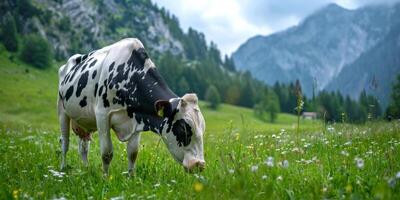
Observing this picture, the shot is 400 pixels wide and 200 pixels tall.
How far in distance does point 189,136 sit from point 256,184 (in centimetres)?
205

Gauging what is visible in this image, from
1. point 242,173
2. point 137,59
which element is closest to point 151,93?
point 137,59

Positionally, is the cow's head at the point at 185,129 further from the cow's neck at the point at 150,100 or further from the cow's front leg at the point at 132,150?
the cow's front leg at the point at 132,150

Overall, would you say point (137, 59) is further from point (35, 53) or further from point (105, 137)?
point (35, 53)

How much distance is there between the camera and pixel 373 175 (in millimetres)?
5383

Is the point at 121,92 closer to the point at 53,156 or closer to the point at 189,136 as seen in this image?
the point at 189,136

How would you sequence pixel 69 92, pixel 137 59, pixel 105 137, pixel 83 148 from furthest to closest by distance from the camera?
pixel 83 148 < pixel 69 92 < pixel 137 59 < pixel 105 137

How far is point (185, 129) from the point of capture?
652cm

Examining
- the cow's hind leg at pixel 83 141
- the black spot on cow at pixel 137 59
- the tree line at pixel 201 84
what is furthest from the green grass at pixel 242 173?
the tree line at pixel 201 84

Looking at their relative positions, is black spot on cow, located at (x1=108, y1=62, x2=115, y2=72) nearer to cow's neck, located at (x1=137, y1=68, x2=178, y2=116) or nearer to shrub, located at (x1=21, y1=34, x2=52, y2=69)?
cow's neck, located at (x1=137, y1=68, x2=178, y2=116)

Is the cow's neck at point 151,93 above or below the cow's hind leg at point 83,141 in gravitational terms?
above

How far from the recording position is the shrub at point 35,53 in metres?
118

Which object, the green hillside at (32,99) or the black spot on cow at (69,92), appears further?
the green hillside at (32,99)

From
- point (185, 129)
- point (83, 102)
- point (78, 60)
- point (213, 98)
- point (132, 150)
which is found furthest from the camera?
point (213, 98)

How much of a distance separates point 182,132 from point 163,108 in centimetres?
46
